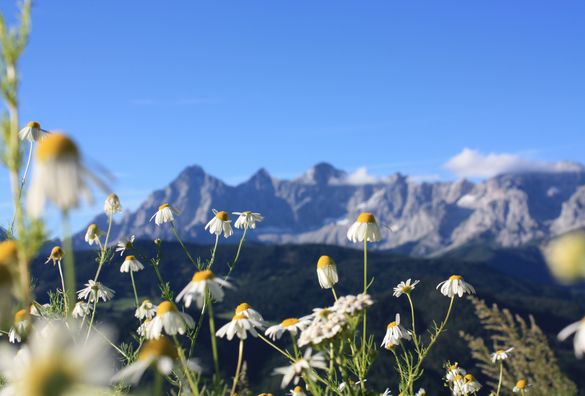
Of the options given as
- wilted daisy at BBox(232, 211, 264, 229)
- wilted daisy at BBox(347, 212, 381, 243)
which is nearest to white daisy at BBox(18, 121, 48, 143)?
wilted daisy at BBox(232, 211, 264, 229)

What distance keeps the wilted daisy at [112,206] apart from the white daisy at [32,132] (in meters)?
1.25

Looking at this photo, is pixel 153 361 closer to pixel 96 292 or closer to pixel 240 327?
pixel 240 327

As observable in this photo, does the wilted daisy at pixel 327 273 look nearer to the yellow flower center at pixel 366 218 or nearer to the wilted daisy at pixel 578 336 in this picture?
the yellow flower center at pixel 366 218

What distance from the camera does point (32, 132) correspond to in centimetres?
714

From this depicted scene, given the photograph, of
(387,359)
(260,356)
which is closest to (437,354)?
(387,359)

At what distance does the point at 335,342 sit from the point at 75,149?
2317mm

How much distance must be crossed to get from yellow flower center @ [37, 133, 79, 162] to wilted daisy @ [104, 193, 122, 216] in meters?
4.87

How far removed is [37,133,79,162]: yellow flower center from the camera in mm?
2842

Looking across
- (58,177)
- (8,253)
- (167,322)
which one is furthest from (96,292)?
(58,177)

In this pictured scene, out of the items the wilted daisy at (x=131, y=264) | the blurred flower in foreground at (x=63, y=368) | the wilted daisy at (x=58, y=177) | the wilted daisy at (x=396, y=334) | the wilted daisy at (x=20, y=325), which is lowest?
the wilted daisy at (x=396, y=334)

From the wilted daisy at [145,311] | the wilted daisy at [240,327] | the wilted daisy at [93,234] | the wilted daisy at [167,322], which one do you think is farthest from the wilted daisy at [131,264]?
the wilted daisy at [167,322]

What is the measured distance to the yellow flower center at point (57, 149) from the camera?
284cm

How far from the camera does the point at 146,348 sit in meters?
3.61

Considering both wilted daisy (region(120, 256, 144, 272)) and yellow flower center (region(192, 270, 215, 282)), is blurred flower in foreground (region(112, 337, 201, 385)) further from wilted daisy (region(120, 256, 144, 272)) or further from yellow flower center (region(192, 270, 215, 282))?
wilted daisy (region(120, 256, 144, 272))
